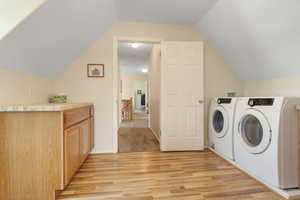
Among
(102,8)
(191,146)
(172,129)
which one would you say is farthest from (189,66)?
(102,8)

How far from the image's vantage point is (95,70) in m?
2.82

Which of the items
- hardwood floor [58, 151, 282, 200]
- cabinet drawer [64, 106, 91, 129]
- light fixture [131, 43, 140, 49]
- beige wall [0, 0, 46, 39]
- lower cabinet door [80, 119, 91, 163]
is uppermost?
light fixture [131, 43, 140, 49]

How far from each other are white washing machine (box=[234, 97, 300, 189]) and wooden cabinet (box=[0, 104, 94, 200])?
1.98 meters

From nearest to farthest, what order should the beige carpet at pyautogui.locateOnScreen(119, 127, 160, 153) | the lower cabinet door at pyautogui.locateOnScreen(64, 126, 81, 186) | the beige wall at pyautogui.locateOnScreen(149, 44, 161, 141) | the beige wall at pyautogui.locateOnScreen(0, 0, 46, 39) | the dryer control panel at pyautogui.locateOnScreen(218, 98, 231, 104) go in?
the beige wall at pyautogui.locateOnScreen(0, 0, 46, 39) → the lower cabinet door at pyautogui.locateOnScreen(64, 126, 81, 186) → the dryer control panel at pyautogui.locateOnScreen(218, 98, 231, 104) → the beige carpet at pyautogui.locateOnScreen(119, 127, 160, 153) → the beige wall at pyautogui.locateOnScreen(149, 44, 161, 141)

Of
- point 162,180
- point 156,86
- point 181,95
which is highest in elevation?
point 156,86

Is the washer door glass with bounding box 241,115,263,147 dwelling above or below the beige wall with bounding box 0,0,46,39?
below

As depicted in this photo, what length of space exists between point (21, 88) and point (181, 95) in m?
2.21

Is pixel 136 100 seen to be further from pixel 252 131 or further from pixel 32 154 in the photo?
pixel 32 154

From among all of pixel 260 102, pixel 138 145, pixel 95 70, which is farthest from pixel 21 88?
pixel 260 102

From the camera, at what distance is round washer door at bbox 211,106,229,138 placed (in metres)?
2.48

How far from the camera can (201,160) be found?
2504mm

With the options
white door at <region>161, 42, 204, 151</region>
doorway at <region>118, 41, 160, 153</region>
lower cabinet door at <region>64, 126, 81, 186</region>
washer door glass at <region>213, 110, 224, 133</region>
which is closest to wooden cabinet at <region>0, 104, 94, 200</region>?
lower cabinet door at <region>64, 126, 81, 186</region>

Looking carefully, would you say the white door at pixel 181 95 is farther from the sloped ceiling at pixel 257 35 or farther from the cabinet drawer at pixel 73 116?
the cabinet drawer at pixel 73 116

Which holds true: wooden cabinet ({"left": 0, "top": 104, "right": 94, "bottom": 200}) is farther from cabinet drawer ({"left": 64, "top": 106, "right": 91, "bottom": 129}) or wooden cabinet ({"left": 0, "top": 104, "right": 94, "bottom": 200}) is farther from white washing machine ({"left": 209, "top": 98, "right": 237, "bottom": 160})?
white washing machine ({"left": 209, "top": 98, "right": 237, "bottom": 160})
